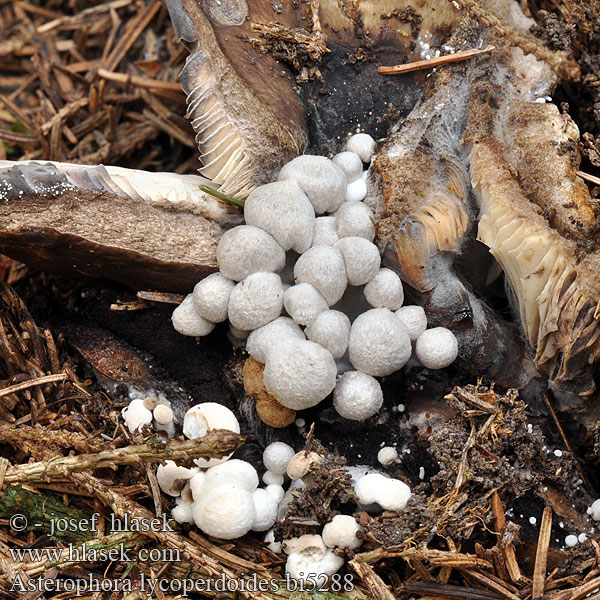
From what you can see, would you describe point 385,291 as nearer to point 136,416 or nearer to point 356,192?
point 356,192

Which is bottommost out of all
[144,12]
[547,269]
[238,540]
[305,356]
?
[238,540]

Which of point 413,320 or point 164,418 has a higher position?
point 413,320

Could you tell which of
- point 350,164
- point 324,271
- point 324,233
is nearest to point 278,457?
point 324,271

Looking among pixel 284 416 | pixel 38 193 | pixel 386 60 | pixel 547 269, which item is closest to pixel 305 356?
pixel 284 416

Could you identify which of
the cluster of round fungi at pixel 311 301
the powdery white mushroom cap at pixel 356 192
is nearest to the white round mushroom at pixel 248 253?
the cluster of round fungi at pixel 311 301

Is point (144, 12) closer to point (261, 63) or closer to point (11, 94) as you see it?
point (11, 94)

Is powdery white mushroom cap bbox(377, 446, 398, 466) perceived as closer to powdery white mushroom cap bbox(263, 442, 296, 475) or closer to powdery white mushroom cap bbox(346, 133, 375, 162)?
powdery white mushroom cap bbox(263, 442, 296, 475)
